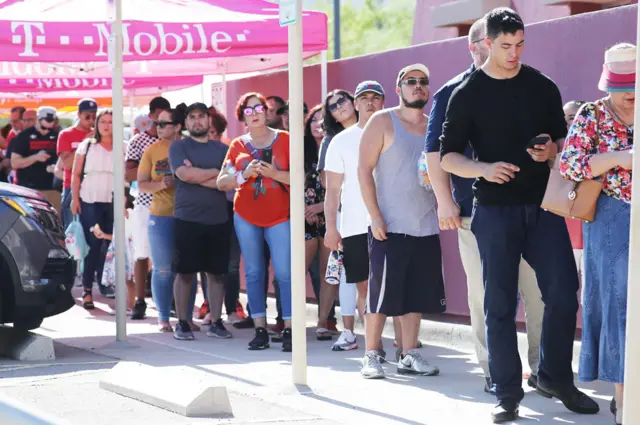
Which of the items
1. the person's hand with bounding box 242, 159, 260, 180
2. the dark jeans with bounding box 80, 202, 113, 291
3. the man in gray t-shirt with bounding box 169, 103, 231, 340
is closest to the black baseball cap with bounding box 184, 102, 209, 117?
the man in gray t-shirt with bounding box 169, 103, 231, 340

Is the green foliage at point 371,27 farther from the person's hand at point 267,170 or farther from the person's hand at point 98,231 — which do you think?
the person's hand at point 267,170

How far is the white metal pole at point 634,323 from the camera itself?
13.7ft

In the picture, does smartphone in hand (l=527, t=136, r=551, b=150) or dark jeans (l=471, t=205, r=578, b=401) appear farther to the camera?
dark jeans (l=471, t=205, r=578, b=401)

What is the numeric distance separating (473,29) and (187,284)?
4.22 m

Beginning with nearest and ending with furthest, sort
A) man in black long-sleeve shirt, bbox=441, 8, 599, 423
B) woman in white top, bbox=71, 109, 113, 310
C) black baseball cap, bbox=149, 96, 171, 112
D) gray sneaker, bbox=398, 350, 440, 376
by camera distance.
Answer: man in black long-sleeve shirt, bbox=441, 8, 599, 423, gray sneaker, bbox=398, 350, 440, 376, black baseball cap, bbox=149, 96, 171, 112, woman in white top, bbox=71, 109, 113, 310

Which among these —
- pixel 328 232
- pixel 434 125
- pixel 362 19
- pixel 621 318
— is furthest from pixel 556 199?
pixel 362 19

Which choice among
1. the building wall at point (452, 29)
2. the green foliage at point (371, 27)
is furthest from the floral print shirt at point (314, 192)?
the green foliage at point (371, 27)

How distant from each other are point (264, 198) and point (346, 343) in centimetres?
126

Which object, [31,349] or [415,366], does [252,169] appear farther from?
[415,366]

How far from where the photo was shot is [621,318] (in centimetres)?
590

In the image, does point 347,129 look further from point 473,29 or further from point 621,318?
point 621,318

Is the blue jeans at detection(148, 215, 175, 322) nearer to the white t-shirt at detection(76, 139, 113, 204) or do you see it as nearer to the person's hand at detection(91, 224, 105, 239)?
the white t-shirt at detection(76, 139, 113, 204)

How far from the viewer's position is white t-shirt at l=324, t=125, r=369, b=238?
28.7ft

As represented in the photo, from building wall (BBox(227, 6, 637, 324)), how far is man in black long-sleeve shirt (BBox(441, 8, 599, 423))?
6.72 ft
